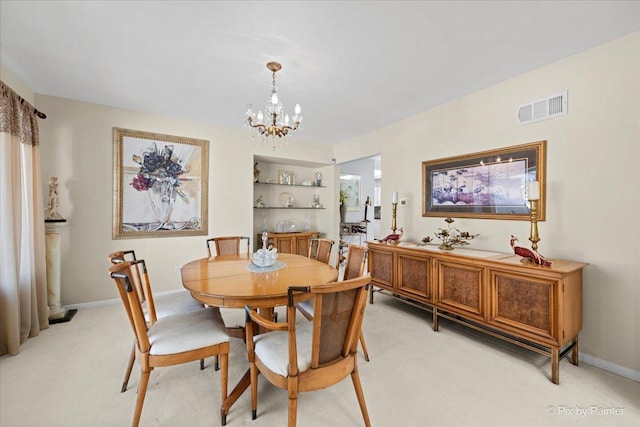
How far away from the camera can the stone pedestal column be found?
3053mm

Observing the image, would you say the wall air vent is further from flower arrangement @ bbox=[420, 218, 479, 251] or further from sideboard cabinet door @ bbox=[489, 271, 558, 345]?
sideboard cabinet door @ bbox=[489, 271, 558, 345]

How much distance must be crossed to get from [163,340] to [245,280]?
1.97 ft

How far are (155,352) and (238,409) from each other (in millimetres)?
647

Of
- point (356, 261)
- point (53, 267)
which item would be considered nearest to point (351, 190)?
point (356, 261)

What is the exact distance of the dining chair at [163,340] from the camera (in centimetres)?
154

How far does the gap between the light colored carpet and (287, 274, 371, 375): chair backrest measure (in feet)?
1.75

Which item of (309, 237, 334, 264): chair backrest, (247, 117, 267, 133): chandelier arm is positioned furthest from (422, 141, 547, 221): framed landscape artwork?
(247, 117, 267, 133): chandelier arm

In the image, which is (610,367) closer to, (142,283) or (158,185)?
(142,283)

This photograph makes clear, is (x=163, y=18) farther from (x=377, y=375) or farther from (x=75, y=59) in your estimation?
(x=377, y=375)

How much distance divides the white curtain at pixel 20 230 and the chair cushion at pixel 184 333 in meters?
1.69

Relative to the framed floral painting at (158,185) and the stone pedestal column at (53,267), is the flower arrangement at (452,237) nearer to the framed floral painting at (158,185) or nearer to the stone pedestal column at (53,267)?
the framed floral painting at (158,185)

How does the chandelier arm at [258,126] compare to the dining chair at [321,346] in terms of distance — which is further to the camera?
the chandelier arm at [258,126]

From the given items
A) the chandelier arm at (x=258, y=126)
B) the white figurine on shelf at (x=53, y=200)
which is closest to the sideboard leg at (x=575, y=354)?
the chandelier arm at (x=258, y=126)

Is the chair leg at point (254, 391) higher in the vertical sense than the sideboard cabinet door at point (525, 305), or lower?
lower
